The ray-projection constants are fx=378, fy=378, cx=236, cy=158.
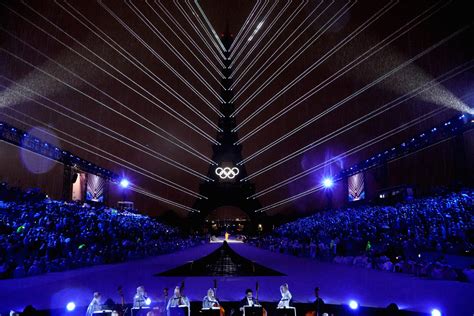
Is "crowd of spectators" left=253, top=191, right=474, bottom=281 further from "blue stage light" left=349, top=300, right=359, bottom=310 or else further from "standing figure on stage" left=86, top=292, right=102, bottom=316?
"standing figure on stage" left=86, top=292, right=102, bottom=316

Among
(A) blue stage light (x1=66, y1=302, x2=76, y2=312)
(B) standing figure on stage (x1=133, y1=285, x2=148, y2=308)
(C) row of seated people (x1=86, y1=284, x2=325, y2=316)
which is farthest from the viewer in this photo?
(A) blue stage light (x1=66, y1=302, x2=76, y2=312)

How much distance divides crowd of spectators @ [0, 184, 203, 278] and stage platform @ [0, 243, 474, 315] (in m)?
1.08

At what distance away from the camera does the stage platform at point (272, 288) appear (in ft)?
29.7

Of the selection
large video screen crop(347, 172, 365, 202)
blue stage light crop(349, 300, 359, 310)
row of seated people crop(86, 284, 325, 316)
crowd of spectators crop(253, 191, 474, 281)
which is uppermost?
large video screen crop(347, 172, 365, 202)

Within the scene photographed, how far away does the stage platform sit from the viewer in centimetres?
905

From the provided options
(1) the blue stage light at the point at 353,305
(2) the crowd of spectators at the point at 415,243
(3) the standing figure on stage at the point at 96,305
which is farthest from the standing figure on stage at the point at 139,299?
(2) the crowd of spectators at the point at 415,243

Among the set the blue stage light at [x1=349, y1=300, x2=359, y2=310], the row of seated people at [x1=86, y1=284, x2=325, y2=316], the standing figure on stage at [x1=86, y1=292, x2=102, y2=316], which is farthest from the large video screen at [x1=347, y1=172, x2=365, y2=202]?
the standing figure on stage at [x1=86, y1=292, x2=102, y2=316]

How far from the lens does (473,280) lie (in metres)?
12.2

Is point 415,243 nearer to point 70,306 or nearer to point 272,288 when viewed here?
point 272,288

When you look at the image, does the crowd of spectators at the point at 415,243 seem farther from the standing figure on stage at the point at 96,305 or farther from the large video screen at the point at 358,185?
the large video screen at the point at 358,185

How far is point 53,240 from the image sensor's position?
16391mm

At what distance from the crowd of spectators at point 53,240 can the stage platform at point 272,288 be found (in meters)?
1.08

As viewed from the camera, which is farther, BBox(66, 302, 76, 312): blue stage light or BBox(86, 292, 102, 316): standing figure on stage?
BBox(66, 302, 76, 312): blue stage light

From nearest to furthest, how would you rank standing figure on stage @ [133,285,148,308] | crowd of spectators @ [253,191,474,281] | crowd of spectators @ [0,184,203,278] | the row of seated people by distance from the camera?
the row of seated people → standing figure on stage @ [133,285,148,308] → crowd of spectators @ [253,191,474,281] → crowd of spectators @ [0,184,203,278]
